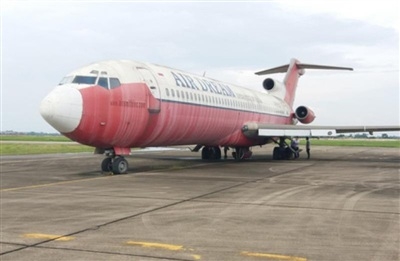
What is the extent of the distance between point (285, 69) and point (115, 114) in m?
26.3

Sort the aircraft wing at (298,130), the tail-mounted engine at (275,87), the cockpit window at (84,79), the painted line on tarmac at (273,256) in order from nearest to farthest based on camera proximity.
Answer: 1. the painted line on tarmac at (273,256)
2. the cockpit window at (84,79)
3. the aircraft wing at (298,130)
4. the tail-mounted engine at (275,87)

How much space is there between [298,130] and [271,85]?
401 inches

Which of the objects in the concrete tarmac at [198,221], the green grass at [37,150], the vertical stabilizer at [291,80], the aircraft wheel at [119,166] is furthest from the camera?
the vertical stabilizer at [291,80]

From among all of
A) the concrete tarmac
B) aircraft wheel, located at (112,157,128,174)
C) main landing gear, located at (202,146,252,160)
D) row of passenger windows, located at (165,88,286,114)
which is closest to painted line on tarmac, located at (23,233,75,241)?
the concrete tarmac

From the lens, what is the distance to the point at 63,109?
14336 millimetres

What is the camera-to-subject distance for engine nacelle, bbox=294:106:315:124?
111ft

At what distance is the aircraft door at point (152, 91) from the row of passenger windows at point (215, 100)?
2.41 feet

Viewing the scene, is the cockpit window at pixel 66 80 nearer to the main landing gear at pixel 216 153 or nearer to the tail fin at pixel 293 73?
the main landing gear at pixel 216 153

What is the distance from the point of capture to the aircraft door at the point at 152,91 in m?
17.4

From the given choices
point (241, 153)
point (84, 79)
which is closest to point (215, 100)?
point (241, 153)

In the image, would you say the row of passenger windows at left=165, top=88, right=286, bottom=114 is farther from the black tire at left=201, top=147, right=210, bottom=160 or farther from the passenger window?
the black tire at left=201, top=147, right=210, bottom=160

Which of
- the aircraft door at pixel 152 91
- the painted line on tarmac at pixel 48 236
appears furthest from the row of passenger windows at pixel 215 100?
the painted line on tarmac at pixel 48 236

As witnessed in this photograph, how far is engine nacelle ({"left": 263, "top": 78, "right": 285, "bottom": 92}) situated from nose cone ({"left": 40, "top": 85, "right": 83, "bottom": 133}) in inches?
924

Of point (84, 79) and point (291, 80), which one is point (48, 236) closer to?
point (84, 79)
